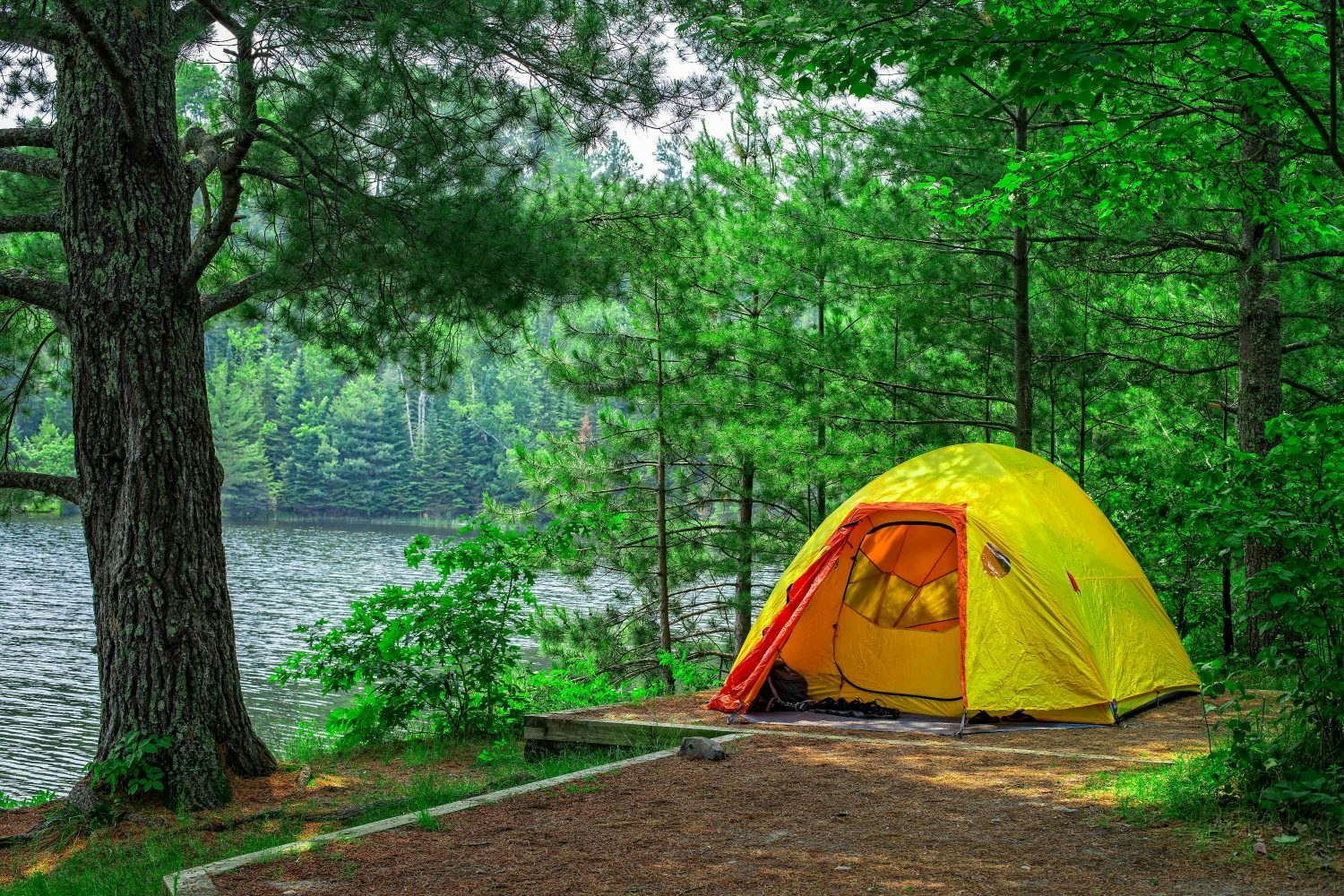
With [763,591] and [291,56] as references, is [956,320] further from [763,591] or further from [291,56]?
[291,56]

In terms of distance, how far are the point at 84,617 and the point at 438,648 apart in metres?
17.9

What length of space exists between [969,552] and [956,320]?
157 inches

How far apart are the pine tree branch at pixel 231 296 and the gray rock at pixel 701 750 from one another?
3.58 m

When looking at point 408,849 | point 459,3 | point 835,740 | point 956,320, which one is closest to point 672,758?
point 835,740

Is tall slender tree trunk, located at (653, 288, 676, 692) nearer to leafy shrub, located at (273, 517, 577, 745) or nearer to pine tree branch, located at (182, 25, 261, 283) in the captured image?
leafy shrub, located at (273, 517, 577, 745)

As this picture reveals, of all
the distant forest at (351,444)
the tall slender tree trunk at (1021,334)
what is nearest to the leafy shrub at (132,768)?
the tall slender tree trunk at (1021,334)

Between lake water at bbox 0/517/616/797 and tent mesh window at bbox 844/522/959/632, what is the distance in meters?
6.75

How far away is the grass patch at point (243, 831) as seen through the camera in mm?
4465

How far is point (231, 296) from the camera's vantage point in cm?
632

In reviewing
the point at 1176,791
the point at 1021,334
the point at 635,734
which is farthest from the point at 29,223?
the point at 1021,334

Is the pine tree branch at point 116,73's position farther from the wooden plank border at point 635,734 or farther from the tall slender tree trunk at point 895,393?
the tall slender tree trunk at point 895,393

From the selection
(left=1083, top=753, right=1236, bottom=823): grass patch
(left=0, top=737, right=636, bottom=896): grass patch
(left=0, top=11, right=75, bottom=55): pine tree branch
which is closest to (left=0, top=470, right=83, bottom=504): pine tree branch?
(left=0, top=737, right=636, bottom=896): grass patch

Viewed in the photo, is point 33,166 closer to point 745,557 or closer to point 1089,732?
point 1089,732

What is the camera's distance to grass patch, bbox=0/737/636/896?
4.46 metres
